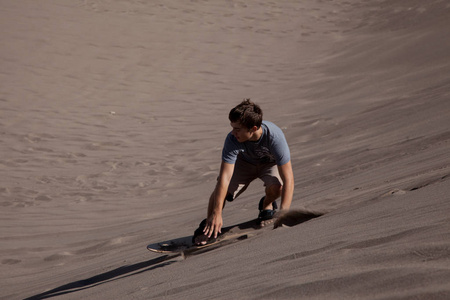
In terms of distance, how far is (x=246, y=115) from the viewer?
3543 mm

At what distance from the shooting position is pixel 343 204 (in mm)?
3826

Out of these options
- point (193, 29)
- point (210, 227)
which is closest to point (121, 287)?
point (210, 227)

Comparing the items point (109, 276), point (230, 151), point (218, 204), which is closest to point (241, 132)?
point (230, 151)

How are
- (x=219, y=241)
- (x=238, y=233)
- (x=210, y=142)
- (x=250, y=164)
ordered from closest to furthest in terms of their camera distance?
(x=219, y=241) < (x=238, y=233) < (x=250, y=164) < (x=210, y=142)

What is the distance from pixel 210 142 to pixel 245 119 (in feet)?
19.2

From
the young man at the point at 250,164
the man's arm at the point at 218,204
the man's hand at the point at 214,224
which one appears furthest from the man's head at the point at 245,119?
the man's hand at the point at 214,224

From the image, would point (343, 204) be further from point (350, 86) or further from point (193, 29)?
point (193, 29)

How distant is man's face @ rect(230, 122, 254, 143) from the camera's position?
3598mm

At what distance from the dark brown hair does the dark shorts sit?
69 centimetres

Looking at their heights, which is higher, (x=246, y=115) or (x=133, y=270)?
(x=246, y=115)

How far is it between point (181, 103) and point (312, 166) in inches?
232

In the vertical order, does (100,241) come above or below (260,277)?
above

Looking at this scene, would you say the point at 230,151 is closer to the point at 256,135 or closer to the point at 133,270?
the point at 256,135

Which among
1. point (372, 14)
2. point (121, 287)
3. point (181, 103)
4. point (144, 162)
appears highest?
point (372, 14)
